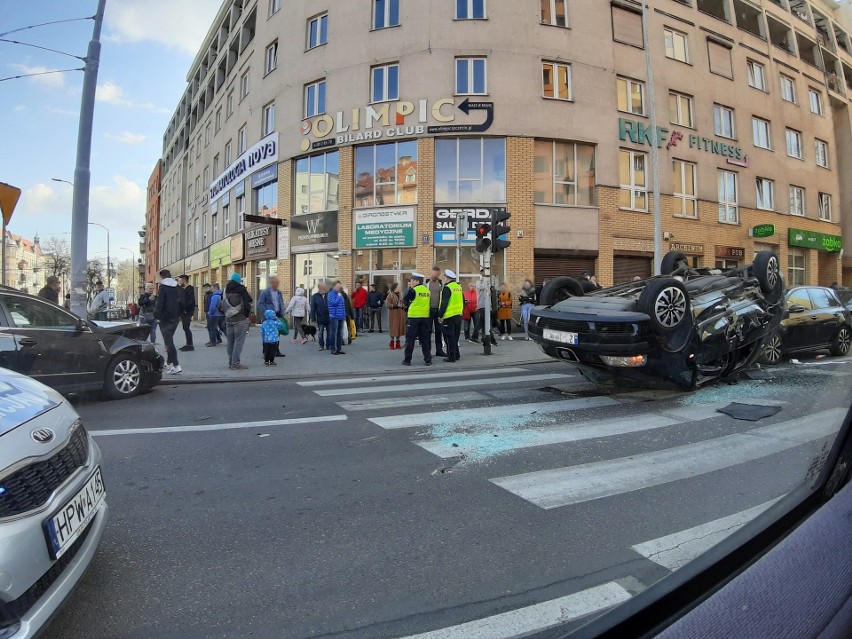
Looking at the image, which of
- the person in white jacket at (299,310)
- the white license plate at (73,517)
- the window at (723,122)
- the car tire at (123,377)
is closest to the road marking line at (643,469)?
the white license plate at (73,517)

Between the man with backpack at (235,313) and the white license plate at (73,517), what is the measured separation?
7013mm

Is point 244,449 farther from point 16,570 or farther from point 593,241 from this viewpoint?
point 593,241

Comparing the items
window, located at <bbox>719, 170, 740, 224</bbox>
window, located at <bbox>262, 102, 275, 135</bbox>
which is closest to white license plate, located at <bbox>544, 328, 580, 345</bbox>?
window, located at <bbox>262, 102, 275, 135</bbox>

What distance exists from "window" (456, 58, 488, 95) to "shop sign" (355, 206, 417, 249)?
15.5 feet

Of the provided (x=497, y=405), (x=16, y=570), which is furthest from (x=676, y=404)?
(x=16, y=570)

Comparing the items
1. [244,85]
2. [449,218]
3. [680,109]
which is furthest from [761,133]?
[244,85]

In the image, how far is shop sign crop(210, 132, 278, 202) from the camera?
2117 centimetres

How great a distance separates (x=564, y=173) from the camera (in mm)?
18062

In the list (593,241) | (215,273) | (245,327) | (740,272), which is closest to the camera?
(740,272)

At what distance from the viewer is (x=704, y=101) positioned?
21219 mm

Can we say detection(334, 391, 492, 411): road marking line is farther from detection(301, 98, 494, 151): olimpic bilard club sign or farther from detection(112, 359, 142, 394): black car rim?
detection(301, 98, 494, 151): olimpic bilard club sign

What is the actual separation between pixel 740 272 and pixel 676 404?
2.46 metres

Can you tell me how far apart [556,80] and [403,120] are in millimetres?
5805

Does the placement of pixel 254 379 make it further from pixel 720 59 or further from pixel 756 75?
pixel 756 75
